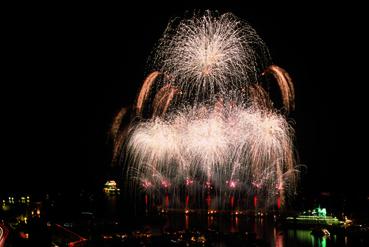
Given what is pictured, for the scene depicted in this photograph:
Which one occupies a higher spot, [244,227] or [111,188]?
[111,188]

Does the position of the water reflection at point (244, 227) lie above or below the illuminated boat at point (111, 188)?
below

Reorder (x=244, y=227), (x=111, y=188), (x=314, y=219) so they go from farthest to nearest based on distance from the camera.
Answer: (x=111, y=188) → (x=314, y=219) → (x=244, y=227)

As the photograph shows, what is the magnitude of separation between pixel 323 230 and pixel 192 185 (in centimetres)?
1929

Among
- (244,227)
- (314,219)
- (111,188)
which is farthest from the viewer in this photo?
(111,188)

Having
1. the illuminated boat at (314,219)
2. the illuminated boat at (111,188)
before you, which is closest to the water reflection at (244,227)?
the illuminated boat at (314,219)

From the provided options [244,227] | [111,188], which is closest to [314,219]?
[244,227]

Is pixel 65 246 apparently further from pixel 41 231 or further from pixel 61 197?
pixel 61 197

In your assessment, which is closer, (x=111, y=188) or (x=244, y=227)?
(x=244, y=227)

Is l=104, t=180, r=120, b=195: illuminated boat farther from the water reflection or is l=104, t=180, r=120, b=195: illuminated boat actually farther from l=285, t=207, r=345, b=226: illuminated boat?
l=285, t=207, r=345, b=226: illuminated boat

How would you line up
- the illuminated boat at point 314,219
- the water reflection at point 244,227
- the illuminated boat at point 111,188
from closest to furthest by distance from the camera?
the water reflection at point 244,227, the illuminated boat at point 314,219, the illuminated boat at point 111,188

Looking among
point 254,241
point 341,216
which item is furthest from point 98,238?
point 341,216

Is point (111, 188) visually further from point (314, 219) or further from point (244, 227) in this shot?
point (314, 219)

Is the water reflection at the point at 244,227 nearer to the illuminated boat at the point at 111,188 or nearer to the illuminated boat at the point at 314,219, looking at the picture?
the illuminated boat at the point at 314,219

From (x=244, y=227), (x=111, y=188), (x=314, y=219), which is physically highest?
(x=111, y=188)
